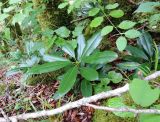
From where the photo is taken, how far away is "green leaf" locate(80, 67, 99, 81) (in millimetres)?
2148

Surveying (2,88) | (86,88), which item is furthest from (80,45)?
(2,88)

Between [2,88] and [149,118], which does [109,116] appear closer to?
[149,118]

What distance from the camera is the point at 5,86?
124 inches

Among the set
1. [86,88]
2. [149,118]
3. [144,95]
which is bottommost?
[86,88]

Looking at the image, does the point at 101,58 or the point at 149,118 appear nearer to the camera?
the point at 149,118

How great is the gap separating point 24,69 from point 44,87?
0.26 meters

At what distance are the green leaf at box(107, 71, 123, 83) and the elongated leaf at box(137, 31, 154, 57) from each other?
12.6 inches

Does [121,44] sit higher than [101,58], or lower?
higher

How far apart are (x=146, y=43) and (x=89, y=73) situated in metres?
0.59

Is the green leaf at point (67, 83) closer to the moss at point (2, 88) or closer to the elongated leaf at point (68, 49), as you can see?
the elongated leaf at point (68, 49)

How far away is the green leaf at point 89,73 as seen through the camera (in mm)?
2148

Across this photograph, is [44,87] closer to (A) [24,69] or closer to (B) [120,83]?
(A) [24,69]

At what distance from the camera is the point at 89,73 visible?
2.19 metres

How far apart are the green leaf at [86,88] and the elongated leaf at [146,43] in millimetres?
563
